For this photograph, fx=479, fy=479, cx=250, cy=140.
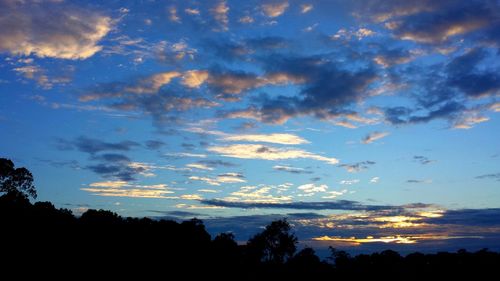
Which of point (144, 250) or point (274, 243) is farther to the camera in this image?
point (274, 243)

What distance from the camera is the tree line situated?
56750 millimetres

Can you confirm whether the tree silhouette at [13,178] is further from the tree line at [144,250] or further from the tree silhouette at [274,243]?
the tree silhouette at [274,243]

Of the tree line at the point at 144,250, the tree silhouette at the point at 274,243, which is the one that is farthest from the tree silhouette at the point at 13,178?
the tree silhouette at the point at 274,243

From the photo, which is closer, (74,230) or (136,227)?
(74,230)

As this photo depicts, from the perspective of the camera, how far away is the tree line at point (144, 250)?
5675cm

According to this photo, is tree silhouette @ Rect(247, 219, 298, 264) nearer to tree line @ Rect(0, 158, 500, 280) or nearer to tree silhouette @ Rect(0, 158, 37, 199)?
tree line @ Rect(0, 158, 500, 280)

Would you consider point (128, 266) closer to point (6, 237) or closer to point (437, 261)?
point (6, 237)

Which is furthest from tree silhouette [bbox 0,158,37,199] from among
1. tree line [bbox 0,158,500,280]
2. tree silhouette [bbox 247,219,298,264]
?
tree silhouette [bbox 247,219,298,264]

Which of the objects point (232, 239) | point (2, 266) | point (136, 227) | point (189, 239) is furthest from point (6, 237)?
point (232, 239)

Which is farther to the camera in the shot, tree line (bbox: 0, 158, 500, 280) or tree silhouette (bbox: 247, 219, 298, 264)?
tree silhouette (bbox: 247, 219, 298, 264)

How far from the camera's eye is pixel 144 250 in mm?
68000

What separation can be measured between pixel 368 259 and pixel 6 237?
89.0 meters

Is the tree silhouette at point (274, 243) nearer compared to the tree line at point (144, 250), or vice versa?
the tree line at point (144, 250)

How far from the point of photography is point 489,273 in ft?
316
